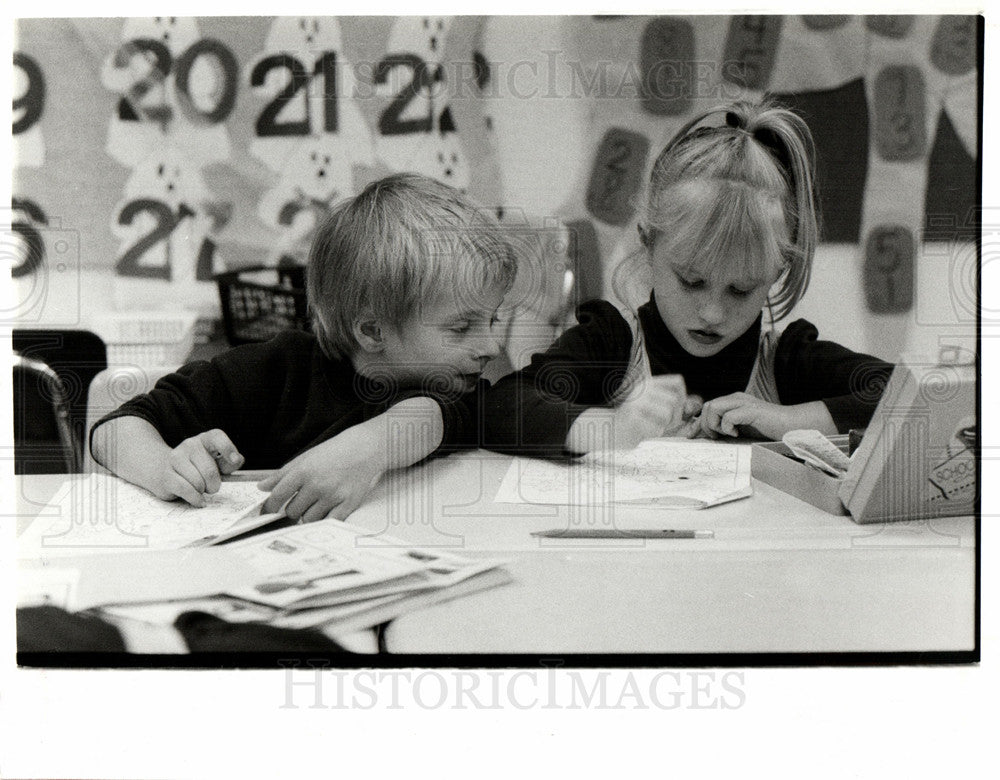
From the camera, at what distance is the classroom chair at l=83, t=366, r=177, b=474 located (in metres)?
1.89

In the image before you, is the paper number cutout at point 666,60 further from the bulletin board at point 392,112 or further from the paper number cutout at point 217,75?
the paper number cutout at point 217,75

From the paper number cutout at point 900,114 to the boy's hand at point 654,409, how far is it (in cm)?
55

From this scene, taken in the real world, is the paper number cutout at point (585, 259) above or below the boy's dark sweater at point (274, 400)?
above

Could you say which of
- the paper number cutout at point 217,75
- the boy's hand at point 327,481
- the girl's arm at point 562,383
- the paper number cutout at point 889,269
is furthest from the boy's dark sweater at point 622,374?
the paper number cutout at point 217,75

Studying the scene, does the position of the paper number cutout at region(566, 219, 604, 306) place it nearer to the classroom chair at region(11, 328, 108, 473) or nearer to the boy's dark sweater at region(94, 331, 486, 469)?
the boy's dark sweater at region(94, 331, 486, 469)

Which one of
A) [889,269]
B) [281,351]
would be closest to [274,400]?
[281,351]

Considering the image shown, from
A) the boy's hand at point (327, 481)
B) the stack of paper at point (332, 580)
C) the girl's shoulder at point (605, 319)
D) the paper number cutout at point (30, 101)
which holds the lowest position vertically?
the stack of paper at point (332, 580)

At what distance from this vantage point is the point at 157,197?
1877 mm

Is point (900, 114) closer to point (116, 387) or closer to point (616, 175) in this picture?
point (616, 175)

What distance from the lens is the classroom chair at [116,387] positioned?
1892mm

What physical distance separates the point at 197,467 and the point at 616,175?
35.4 inches

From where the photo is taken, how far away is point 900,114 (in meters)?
1.88

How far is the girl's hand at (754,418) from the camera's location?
1.90 m
